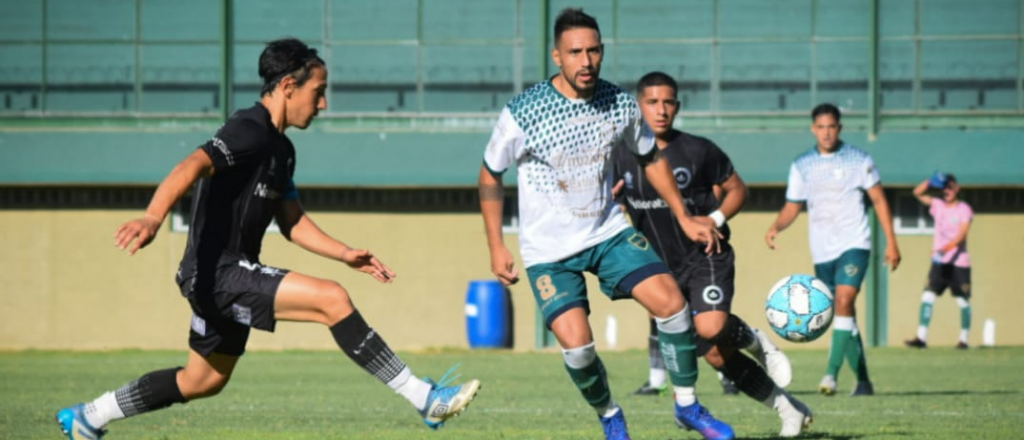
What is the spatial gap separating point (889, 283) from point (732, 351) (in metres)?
17.1

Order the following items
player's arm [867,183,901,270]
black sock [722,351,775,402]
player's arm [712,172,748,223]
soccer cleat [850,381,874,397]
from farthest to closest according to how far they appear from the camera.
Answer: soccer cleat [850,381,874,397]
player's arm [867,183,901,270]
player's arm [712,172,748,223]
black sock [722,351,775,402]

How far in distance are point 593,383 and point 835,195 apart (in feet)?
21.4

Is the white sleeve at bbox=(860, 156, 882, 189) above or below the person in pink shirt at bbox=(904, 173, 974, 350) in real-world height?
above

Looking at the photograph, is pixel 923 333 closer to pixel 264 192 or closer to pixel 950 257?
pixel 950 257

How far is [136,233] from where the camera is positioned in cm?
688

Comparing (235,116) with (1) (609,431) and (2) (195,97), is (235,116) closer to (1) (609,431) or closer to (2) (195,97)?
(1) (609,431)

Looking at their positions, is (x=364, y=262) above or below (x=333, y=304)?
above

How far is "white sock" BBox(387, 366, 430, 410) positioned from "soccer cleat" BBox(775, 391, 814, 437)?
9.32 ft

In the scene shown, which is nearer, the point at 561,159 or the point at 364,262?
the point at 364,262

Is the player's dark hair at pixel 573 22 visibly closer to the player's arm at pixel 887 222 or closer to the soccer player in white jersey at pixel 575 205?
the soccer player in white jersey at pixel 575 205

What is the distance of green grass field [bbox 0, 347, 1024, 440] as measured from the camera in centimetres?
1016

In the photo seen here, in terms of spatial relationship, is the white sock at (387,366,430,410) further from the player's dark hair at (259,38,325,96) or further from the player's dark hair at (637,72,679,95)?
the player's dark hair at (637,72,679,95)

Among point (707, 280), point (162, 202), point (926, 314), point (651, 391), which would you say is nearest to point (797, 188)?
point (651, 391)

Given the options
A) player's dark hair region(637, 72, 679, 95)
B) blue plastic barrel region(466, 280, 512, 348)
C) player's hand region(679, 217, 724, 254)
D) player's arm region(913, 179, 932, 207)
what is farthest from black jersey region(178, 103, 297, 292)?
blue plastic barrel region(466, 280, 512, 348)
